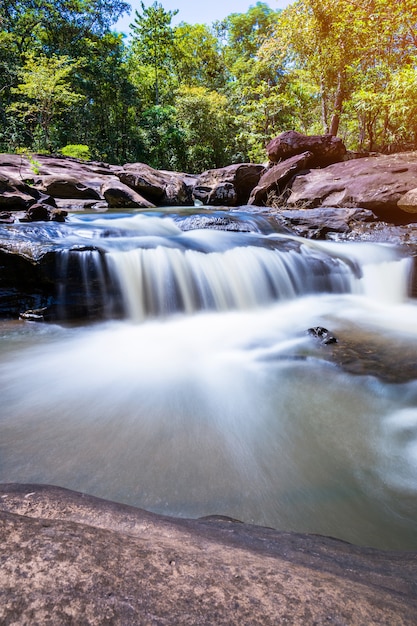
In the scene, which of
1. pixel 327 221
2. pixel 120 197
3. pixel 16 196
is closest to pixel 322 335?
pixel 327 221

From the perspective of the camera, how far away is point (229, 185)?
13922 millimetres

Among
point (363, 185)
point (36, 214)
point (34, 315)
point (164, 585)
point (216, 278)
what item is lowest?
point (34, 315)

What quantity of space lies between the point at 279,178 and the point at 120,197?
613cm

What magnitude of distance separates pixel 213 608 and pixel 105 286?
537cm

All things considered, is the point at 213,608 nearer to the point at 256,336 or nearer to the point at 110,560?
the point at 110,560

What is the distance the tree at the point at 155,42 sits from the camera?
27.6m

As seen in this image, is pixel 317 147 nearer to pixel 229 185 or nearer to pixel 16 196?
pixel 229 185

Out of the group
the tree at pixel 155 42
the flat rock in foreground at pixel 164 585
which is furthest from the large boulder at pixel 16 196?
the tree at pixel 155 42

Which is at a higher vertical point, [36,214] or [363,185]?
[363,185]

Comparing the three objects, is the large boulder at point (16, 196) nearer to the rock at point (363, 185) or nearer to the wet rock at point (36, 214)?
the wet rock at point (36, 214)

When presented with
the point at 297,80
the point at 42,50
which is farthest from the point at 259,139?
the point at 42,50

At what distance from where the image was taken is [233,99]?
73.9ft

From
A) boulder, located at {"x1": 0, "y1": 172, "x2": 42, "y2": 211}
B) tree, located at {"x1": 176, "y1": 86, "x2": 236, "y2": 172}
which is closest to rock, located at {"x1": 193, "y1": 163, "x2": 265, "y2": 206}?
boulder, located at {"x1": 0, "y1": 172, "x2": 42, "y2": 211}

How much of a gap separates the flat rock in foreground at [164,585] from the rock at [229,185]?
14137 mm
